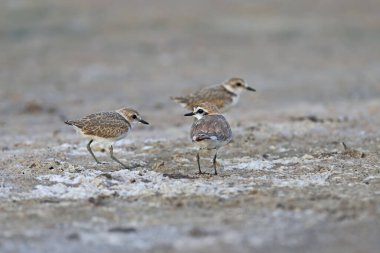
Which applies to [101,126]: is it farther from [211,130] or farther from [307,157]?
[307,157]

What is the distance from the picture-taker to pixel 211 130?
34.0 feet

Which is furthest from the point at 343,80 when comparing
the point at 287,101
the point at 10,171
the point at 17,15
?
the point at 10,171

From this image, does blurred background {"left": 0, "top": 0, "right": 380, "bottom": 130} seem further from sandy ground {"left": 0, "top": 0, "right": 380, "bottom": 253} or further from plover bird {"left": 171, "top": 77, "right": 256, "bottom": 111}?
plover bird {"left": 171, "top": 77, "right": 256, "bottom": 111}

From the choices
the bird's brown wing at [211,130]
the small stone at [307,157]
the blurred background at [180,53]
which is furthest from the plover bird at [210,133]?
the blurred background at [180,53]

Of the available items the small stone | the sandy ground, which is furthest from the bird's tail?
the small stone

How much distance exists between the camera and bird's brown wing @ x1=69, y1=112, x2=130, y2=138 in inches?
429

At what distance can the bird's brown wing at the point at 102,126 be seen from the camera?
1091cm

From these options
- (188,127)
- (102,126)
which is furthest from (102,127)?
(188,127)

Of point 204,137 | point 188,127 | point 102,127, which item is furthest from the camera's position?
point 188,127

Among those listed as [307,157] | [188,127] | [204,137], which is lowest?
[307,157]

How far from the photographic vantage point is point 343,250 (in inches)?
275

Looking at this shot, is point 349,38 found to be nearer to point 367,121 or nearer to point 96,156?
point 367,121

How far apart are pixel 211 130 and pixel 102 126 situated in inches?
55.0

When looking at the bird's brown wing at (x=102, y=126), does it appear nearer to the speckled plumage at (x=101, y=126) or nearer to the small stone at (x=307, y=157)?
the speckled plumage at (x=101, y=126)
